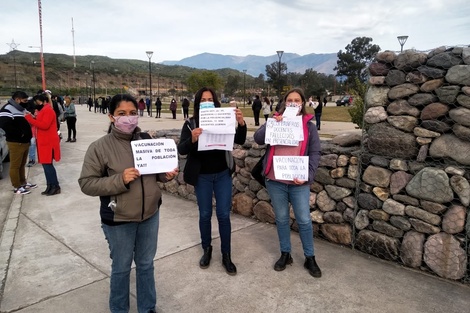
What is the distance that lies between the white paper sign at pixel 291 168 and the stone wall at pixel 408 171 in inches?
37.5

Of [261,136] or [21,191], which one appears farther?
[21,191]

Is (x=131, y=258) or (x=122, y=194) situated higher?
(x=122, y=194)

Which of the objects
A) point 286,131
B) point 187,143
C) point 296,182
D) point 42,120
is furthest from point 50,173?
point 296,182

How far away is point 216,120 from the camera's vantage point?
3289mm

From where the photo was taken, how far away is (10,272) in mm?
3588

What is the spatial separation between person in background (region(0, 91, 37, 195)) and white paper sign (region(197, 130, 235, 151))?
4.80 metres

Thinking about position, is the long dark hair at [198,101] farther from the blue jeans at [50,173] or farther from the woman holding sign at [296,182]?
the blue jeans at [50,173]

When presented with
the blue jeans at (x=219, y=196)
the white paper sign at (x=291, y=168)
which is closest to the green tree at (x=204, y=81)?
the blue jeans at (x=219, y=196)

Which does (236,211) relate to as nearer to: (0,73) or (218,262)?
(218,262)

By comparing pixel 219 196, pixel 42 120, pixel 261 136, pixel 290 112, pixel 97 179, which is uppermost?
pixel 290 112

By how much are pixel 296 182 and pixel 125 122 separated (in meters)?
1.73

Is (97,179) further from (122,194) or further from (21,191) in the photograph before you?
(21,191)

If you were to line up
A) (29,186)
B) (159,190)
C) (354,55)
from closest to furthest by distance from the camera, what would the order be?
(159,190) < (29,186) < (354,55)

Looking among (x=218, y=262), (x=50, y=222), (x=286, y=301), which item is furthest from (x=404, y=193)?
(x=50, y=222)
